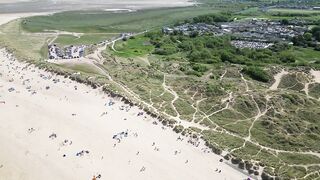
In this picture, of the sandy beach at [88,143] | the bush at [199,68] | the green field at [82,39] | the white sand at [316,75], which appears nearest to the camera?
the sandy beach at [88,143]

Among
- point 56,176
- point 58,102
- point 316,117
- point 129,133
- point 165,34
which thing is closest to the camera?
point 56,176

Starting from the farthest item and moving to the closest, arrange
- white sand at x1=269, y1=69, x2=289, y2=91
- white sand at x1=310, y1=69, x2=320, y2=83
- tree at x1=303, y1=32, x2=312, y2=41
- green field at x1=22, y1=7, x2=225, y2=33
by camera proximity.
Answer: green field at x1=22, y1=7, x2=225, y2=33
tree at x1=303, y1=32, x2=312, y2=41
white sand at x1=310, y1=69, x2=320, y2=83
white sand at x1=269, y1=69, x2=289, y2=91

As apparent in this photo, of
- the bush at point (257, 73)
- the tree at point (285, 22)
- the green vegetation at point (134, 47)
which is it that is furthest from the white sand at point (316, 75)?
the tree at point (285, 22)

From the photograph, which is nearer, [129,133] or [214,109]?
[129,133]

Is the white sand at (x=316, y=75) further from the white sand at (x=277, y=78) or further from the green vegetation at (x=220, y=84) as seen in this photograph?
the white sand at (x=277, y=78)

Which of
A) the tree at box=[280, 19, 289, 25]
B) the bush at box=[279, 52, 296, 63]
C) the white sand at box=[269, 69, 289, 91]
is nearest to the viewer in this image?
the white sand at box=[269, 69, 289, 91]

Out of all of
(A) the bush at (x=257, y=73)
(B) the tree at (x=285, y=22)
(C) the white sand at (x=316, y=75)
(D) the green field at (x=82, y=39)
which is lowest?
(B) the tree at (x=285, y=22)

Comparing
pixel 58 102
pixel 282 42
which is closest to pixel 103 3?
pixel 282 42

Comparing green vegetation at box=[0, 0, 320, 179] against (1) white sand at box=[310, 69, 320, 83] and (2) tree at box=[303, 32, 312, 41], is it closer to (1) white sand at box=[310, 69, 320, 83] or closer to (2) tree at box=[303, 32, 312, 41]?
(2) tree at box=[303, 32, 312, 41]

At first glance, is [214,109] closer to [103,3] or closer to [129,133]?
[129,133]

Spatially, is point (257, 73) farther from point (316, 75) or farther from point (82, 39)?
point (82, 39)

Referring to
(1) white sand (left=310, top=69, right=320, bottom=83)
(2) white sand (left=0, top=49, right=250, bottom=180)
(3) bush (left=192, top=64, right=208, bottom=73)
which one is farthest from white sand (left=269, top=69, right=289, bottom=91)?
(2) white sand (left=0, top=49, right=250, bottom=180)
